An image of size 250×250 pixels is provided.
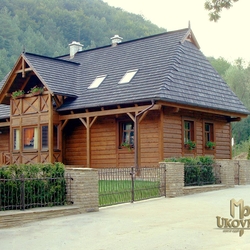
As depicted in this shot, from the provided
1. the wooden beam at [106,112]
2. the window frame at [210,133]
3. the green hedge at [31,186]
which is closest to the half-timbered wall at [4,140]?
the wooden beam at [106,112]

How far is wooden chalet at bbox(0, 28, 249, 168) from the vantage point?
928 inches

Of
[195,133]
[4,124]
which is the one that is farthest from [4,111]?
[195,133]

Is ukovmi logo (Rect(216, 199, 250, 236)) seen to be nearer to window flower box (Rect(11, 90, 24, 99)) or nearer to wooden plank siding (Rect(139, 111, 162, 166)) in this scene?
wooden plank siding (Rect(139, 111, 162, 166))

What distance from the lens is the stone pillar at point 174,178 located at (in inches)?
683

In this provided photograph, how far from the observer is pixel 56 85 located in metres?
26.4

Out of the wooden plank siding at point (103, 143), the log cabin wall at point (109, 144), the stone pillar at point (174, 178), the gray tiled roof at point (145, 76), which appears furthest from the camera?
the wooden plank siding at point (103, 143)

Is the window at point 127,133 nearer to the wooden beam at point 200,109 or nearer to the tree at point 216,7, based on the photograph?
the wooden beam at point 200,109

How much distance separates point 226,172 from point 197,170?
1.87 meters

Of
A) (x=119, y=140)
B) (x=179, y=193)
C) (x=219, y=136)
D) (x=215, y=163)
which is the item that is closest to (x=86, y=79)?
(x=119, y=140)

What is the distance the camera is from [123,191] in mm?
16219

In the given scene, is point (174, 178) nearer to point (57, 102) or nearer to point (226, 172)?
point (226, 172)

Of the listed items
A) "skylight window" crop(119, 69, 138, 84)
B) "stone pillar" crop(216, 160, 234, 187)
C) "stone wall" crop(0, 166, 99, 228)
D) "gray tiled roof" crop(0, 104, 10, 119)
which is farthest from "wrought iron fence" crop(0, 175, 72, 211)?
"gray tiled roof" crop(0, 104, 10, 119)

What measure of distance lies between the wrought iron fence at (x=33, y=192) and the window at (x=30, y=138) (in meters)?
13.0

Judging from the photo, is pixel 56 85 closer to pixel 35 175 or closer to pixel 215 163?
pixel 215 163
